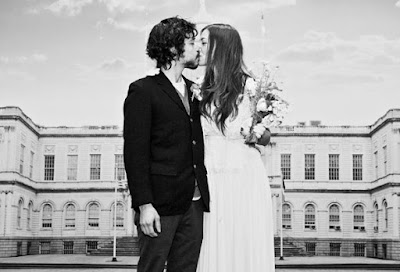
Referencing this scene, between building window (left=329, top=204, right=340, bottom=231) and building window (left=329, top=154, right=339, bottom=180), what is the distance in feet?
5.31

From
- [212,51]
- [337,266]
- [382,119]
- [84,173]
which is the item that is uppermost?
[382,119]

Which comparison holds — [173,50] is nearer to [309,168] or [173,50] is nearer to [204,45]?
[204,45]

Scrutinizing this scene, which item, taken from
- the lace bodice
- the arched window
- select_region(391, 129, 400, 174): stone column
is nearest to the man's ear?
the lace bodice

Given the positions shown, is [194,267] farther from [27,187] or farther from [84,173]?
[84,173]

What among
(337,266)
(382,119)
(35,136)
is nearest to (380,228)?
(382,119)

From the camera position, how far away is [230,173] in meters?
4.23

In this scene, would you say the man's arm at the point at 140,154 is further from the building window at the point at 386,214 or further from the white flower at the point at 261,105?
the building window at the point at 386,214

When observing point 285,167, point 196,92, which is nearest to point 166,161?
point 196,92

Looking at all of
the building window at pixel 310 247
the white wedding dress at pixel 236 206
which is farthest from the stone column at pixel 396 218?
the white wedding dress at pixel 236 206

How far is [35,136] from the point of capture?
39500mm

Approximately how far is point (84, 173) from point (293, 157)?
11697 mm

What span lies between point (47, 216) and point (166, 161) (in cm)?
3701

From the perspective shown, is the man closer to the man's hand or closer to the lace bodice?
the man's hand

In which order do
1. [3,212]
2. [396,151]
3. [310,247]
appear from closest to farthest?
[3,212]
[396,151]
[310,247]
